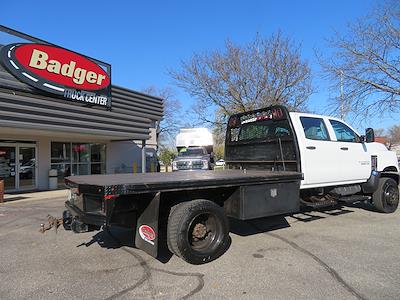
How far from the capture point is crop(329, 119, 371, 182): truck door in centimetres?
747

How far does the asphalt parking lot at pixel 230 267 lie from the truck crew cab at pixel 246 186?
0.41m

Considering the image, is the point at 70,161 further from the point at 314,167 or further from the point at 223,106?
the point at 314,167

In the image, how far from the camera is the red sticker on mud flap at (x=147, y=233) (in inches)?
173

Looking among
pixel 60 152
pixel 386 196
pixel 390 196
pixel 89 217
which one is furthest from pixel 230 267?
pixel 60 152

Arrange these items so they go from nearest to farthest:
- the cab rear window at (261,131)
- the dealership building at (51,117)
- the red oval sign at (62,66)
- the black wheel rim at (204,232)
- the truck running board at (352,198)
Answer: the black wheel rim at (204,232), the cab rear window at (261,131), the truck running board at (352,198), the dealership building at (51,117), the red oval sign at (62,66)

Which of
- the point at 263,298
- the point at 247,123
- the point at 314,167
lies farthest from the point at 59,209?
the point at 263,298

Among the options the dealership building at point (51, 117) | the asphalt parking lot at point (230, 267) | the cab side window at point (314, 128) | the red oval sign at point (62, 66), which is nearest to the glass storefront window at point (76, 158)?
the dealership building at point (51, 117)

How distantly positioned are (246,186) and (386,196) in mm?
4973

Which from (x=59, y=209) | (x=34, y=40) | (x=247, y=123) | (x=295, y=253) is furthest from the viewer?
(x=34, y=40)

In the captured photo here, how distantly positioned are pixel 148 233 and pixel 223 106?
21048 millimetres

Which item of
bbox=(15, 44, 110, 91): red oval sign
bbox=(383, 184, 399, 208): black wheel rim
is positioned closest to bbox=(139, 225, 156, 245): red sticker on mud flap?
bbox=(383, 184, 399, 208): black wheel rim

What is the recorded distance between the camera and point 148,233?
14.7 feet

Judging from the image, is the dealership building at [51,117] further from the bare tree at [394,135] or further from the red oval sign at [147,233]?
the bare tree at [394,135]

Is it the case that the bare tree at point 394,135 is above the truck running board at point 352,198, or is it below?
above
